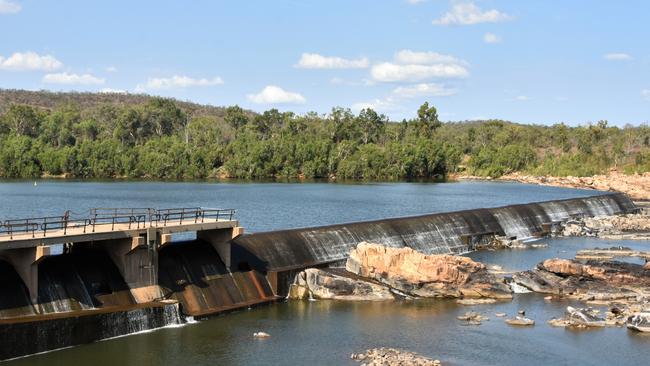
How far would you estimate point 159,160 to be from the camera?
512ft

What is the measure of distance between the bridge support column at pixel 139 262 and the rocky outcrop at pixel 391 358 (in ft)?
35.3

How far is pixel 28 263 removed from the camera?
30.4m

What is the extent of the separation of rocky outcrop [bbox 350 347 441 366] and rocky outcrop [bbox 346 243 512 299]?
1145cm

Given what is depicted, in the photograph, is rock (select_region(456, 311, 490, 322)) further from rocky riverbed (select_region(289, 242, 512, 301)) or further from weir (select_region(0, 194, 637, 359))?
weir (select_region(0, 194, 637, 359))

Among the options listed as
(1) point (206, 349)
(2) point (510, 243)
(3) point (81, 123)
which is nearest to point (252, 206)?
(2) point (510, 243)

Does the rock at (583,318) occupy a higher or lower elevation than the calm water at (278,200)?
lower

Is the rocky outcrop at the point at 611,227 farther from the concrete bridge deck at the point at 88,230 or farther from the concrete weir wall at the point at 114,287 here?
the concrete bridge deck at the point at 88,230

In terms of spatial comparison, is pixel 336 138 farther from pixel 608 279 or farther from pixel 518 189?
pixel 608 279

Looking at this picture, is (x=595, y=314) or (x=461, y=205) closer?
(x=595, y=314)

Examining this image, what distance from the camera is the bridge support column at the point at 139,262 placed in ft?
113

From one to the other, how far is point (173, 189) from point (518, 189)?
2345 inches

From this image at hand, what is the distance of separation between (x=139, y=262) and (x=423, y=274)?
16.2 m

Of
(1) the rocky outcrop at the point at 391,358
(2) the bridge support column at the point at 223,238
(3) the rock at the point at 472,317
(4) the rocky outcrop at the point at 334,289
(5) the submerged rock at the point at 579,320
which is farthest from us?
(4) the rocky outcrop at the point at 334,289

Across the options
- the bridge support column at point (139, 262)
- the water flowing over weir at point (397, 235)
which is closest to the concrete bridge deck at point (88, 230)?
the bridge support column at point (139, 262)
